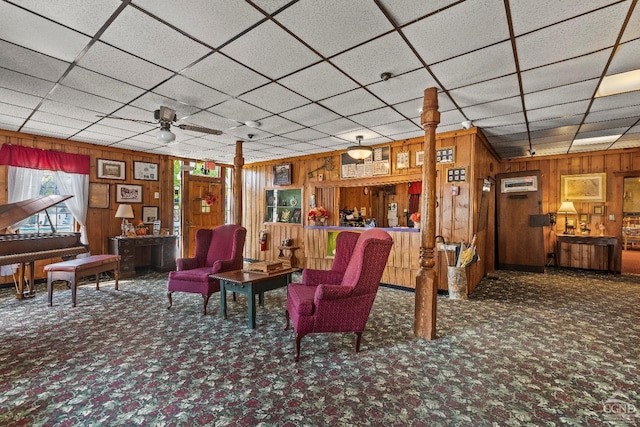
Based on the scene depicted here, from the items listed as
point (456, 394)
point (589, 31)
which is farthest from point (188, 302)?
point (589, 31)

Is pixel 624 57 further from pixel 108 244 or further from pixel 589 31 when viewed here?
pixel 108 244

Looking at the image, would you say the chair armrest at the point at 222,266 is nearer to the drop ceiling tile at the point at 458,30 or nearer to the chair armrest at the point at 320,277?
the chair armrest at the point at 320,277

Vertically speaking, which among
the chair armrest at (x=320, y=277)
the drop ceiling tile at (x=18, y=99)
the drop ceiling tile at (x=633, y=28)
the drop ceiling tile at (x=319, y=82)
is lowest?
the chair armrest at (x=320, y=277)

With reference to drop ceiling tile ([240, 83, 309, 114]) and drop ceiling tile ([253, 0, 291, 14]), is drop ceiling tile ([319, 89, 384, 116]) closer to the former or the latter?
drop ceiling tile ([240, 83, 309, 114])

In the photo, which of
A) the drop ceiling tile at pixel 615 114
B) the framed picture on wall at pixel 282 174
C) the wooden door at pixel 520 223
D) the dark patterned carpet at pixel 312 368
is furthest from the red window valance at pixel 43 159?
the wooden door at pixel 520 223

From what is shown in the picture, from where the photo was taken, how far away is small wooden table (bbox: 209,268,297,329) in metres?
3.49

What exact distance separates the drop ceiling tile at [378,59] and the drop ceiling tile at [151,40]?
1.29m

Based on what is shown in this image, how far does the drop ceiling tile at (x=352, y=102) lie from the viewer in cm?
371

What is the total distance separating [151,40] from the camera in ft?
8.29

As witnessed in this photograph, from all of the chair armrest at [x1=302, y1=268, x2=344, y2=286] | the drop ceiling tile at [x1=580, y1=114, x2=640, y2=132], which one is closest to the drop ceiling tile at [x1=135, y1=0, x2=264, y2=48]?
the chair armrest at [x1=302, y1=268, x2=344, y2=286]

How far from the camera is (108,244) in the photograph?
6.50m

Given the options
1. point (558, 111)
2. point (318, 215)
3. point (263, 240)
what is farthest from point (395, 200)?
point (558, 111)

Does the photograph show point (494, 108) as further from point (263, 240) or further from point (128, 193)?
point (128, 193)

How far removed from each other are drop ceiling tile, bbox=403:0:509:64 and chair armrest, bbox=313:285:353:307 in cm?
220
